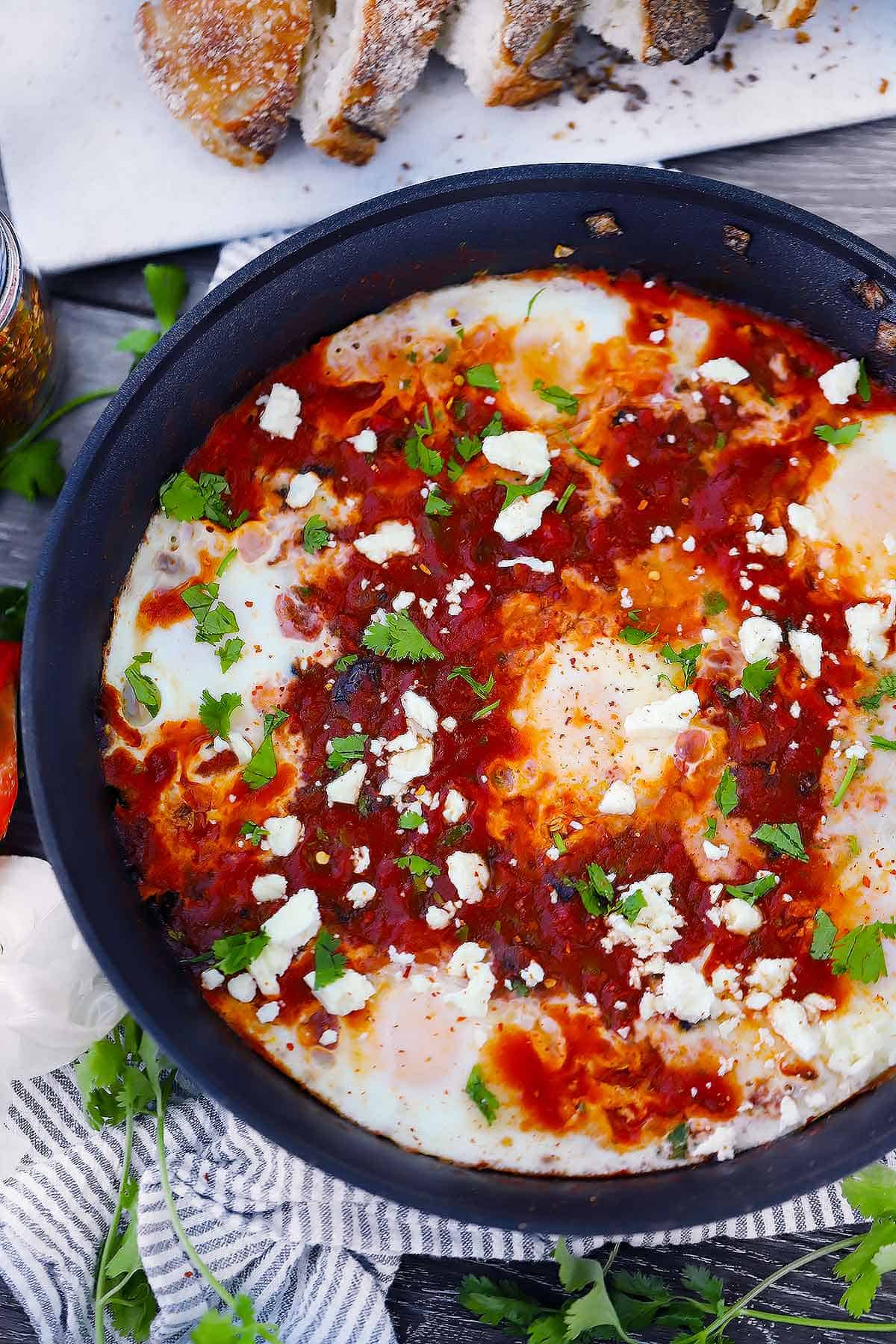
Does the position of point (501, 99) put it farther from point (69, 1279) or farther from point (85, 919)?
point (69, 1279)

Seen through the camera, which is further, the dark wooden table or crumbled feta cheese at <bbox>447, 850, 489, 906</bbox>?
the dark wooden table

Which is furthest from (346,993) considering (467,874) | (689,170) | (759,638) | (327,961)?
(689,170)

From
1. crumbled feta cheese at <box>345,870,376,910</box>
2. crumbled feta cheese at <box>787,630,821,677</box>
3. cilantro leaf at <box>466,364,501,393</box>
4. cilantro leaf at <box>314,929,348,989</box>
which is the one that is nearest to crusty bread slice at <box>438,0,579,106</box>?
cilantro leaf at <box>466,364,501,393</box>

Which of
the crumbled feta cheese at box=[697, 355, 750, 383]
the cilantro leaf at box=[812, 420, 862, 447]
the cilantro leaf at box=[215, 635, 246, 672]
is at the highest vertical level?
the crumbled feta cheese at box=[697, 355, 750, 383]

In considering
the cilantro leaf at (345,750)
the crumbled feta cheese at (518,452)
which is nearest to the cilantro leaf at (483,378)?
the crumbled feta cheese at (518,452)

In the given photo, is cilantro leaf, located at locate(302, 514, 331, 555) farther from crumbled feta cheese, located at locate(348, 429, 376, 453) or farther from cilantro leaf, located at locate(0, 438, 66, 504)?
cilantro leaf, located at locate(0, 438, 66, 504)

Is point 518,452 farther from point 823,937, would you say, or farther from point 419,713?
point 823,937

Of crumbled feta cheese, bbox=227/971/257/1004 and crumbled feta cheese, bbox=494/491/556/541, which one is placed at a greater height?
crumbled feta cheese, bbox=494/491/556/541
